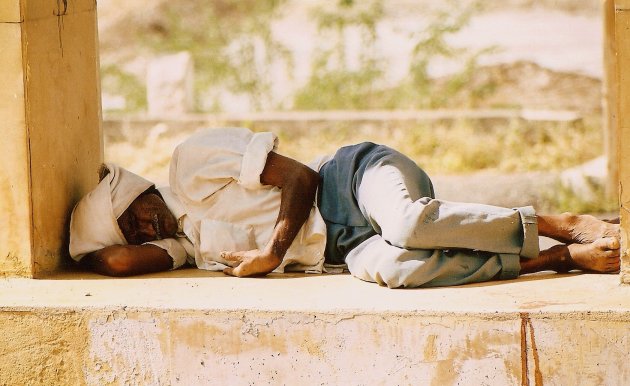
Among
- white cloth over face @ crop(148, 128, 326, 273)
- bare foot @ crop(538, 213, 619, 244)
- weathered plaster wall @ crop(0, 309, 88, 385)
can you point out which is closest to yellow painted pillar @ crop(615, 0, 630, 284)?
bare foot @ crop(538, 213, 619, 244)

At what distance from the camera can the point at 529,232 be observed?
128 inches

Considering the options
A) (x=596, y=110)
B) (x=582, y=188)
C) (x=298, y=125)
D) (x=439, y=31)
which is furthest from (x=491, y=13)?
(x=582, y=188)

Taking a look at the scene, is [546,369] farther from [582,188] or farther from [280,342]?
[582,188]

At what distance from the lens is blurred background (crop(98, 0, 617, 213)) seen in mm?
9453

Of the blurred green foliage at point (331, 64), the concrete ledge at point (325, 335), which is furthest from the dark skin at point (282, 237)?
the blurred green foliage at point (331, 64)

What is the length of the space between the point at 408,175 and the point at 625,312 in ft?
3.57

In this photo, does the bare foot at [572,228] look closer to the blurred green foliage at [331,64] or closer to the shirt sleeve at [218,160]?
the shirt sleeve at [218,160]

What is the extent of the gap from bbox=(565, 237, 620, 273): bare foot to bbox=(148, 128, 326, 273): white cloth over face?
100 centimetres

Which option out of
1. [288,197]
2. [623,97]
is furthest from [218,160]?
[623,97]

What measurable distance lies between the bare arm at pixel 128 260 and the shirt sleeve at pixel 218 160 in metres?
0.28

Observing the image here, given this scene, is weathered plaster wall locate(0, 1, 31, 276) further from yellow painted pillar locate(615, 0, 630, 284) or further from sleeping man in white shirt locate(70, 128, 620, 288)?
yellow painted pillar locate(615, 0, 630, 284)

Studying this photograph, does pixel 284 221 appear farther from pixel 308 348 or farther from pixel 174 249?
pixel 308 348

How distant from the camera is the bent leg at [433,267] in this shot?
3.17 m

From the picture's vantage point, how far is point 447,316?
2824 mm
